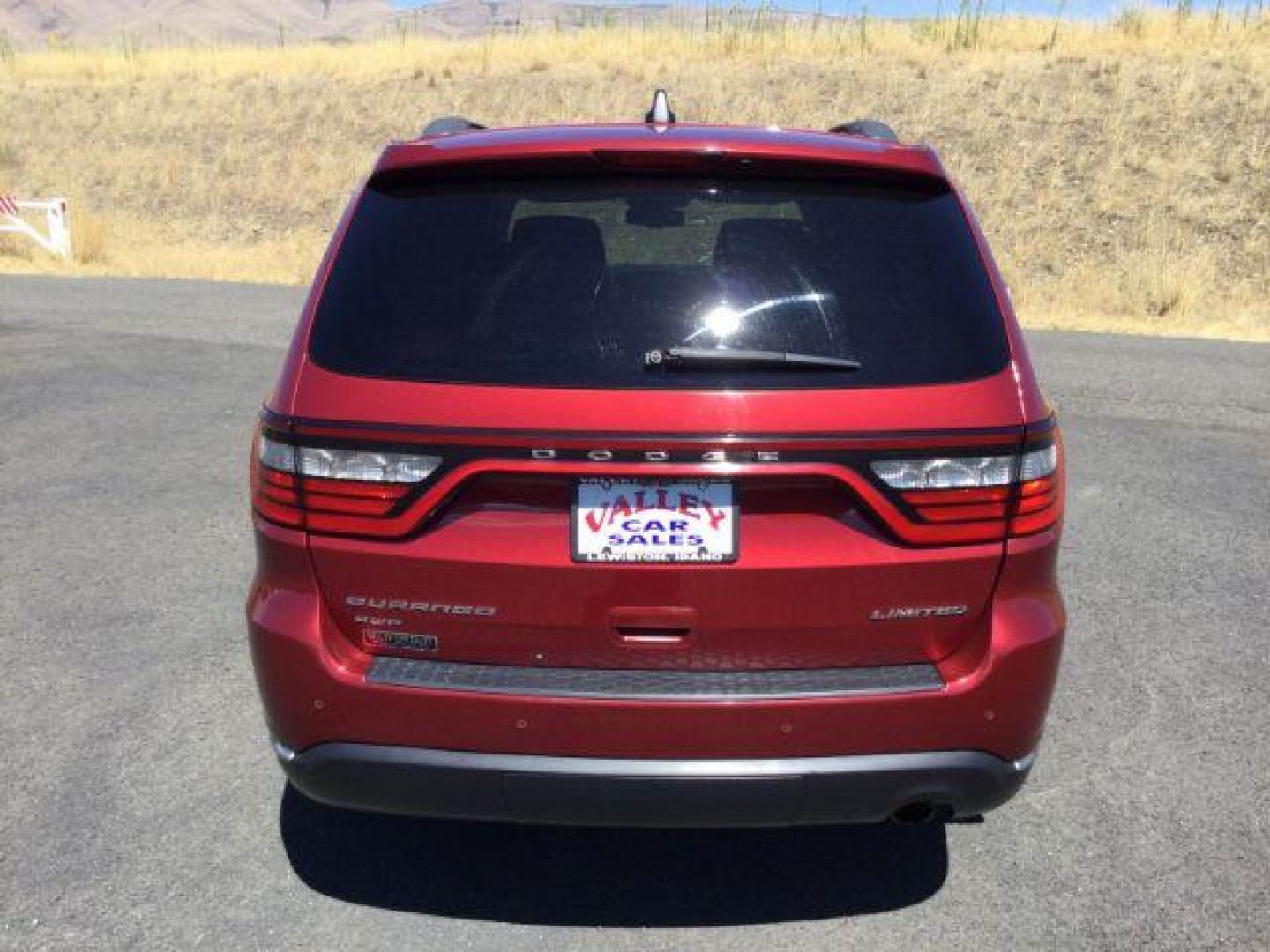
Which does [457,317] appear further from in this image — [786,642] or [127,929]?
[127,929]

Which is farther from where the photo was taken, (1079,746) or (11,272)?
(11,272)

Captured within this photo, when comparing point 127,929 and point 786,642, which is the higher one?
point 786,642

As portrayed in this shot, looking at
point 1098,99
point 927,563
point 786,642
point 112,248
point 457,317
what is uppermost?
point 457,317

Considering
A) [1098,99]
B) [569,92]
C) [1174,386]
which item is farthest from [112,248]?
[1098,99]

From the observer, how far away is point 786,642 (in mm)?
2498

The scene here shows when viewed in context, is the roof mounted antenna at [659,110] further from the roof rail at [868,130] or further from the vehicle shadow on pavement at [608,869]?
the vehicle shadow on pavement at [608,869]

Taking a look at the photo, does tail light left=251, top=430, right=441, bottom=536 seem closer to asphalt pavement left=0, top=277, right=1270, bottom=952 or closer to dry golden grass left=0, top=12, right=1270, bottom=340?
asphalt pavement left=0, top=277, right=1270, bottom=952

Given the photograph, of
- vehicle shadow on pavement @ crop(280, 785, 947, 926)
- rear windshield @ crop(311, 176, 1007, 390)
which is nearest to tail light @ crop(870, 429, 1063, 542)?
rear windshield @ crop(311, 176, 1007, 390)

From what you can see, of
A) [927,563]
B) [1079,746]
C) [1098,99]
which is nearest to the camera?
[927,563]

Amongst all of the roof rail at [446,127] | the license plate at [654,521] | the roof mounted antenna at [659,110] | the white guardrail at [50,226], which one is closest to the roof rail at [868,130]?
the roof mounted antenna at [659,110]

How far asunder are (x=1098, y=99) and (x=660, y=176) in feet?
81.8

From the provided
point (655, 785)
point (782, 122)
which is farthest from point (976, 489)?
point (782, 122)

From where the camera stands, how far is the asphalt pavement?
114 inches

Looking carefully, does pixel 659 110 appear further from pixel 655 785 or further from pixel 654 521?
pixel 655 785
